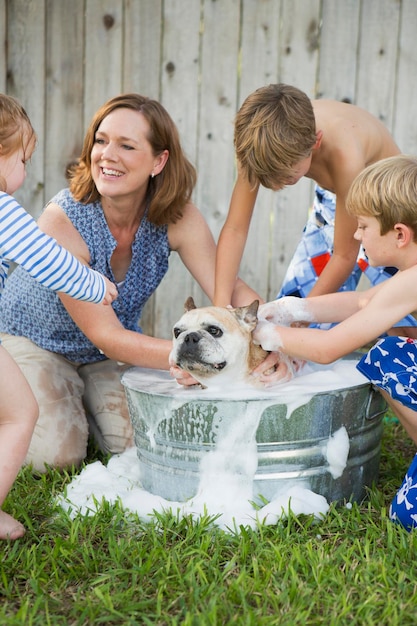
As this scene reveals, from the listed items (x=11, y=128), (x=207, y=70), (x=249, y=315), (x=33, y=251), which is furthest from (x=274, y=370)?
(x=207, y=70)

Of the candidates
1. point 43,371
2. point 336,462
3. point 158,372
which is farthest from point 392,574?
point 43,371

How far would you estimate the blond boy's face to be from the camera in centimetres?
248

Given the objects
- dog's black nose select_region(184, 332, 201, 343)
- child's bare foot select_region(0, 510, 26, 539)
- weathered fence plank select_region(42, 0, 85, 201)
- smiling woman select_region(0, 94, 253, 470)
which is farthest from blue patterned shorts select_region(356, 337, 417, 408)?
weathered fence plank select_region(42, 0, 85, 201)

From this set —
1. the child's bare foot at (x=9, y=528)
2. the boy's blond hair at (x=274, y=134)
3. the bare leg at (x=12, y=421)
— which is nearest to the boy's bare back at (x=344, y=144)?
the boy's blond hair at (x=274, y=134)

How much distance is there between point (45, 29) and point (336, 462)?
10.7 feet

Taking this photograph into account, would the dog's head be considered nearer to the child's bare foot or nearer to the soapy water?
the soapy water

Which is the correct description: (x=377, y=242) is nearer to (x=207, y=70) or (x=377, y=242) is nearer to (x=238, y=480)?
(x=238, y=480)

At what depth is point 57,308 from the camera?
312 cm

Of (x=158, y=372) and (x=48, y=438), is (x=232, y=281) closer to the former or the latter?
(x=158, y=372)

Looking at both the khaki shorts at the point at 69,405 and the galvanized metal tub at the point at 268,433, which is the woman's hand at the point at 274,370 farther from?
the khaki shorts at the point at 69,405

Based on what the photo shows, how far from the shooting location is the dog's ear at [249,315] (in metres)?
2.52

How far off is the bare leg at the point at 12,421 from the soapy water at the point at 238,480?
0.99 feet

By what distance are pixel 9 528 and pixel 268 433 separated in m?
0.81

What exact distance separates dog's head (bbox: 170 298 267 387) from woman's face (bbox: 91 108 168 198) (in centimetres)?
67
